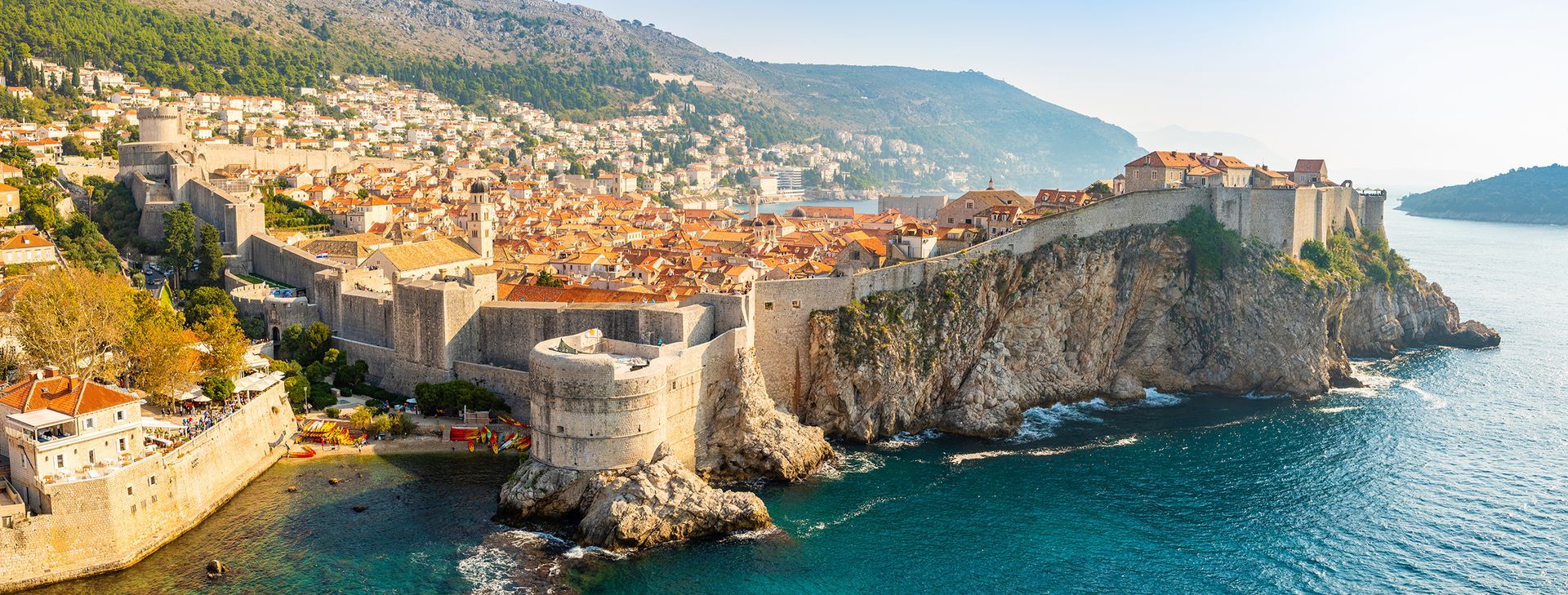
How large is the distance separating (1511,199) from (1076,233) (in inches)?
5195

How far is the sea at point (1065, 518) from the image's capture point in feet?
87.2

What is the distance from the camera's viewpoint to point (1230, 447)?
37.9m

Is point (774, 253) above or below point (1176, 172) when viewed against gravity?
below

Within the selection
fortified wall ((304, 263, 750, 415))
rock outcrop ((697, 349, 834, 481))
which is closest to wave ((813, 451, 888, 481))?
rock outcrop ((697, 349, 834, 481))

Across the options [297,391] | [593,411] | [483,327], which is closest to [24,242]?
[297,391]

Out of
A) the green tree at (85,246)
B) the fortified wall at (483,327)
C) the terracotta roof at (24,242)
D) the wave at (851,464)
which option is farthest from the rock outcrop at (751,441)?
the terracotta roof at (24,242)

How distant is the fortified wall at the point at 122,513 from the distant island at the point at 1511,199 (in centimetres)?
15262

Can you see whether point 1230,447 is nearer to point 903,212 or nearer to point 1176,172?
point 1176,172

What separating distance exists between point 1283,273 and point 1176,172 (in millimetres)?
7070

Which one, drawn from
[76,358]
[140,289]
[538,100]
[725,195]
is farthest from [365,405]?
[538,100]

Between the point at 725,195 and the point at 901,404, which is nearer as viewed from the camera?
the point at 901,404

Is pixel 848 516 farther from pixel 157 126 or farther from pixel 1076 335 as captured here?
pixel 157 126

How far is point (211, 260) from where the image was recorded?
46.3 metres

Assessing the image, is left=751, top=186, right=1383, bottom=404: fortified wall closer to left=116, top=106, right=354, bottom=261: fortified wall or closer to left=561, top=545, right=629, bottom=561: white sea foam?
left=561, top=545, right=629, bottom=561: white sea foam
